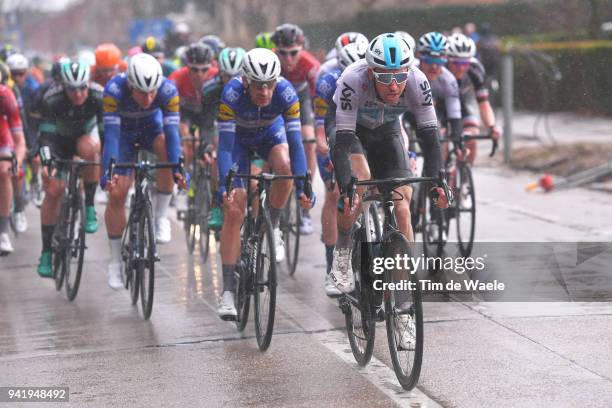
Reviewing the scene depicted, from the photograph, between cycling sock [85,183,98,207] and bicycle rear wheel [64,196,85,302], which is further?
cycling sock [85,183,98,207]

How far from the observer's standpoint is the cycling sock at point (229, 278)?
328 inches

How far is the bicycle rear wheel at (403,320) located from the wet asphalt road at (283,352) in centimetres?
13

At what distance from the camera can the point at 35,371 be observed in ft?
24.3

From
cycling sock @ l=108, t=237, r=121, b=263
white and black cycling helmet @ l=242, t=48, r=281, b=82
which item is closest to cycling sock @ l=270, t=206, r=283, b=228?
white and black cycling helmet @ l=242, t=48, r=281, b=82

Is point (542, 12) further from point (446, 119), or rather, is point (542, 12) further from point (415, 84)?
point (415, 84)

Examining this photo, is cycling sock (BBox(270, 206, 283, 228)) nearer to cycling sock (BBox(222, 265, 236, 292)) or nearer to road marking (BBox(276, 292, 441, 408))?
cycling sock (BBox(222, 265, 236, 292))

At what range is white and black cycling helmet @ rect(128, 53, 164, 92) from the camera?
914 centimetres

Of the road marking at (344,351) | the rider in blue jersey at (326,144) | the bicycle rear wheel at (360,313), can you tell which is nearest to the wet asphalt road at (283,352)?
the road marking at (344,351)

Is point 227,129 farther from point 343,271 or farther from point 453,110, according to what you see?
point 453,110

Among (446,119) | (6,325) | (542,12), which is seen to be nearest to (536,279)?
(446,119)

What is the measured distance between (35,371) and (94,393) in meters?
0.73

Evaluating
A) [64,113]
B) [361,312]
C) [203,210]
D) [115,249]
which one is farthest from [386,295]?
[203,210]

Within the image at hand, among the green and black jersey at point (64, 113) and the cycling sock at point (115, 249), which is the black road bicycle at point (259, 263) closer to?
the cycling sock at point (115, 249)

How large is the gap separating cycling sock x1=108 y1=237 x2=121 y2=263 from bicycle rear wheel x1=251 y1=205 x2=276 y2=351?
2037 mm
